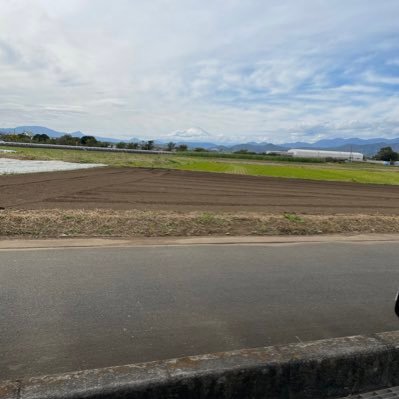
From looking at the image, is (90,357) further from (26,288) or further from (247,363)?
(26,288)

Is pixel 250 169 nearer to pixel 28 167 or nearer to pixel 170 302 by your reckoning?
pixel 28 167

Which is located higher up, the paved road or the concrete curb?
the concrete curb

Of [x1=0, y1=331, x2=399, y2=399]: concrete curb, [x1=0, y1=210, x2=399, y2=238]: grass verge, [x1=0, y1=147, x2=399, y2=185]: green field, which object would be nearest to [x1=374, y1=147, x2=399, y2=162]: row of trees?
[x1=0, y1=147, x2=399, y2=185]: green field

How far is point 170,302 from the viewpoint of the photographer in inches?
201

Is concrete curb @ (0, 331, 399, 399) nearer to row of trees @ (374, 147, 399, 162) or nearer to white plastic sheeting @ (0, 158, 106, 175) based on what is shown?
white plastic sheeting @ (0, 158, 106, 175)

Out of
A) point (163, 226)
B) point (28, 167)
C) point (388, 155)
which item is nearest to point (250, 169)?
point (28, 167)

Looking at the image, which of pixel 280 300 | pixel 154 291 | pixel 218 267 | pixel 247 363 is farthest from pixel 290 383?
pixel 218 267

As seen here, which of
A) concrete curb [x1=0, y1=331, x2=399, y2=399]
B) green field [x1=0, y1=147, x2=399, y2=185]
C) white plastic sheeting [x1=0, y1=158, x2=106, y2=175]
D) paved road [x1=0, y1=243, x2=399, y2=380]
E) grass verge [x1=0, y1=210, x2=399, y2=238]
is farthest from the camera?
green field [x1=0, y1=147, x2=399, y2=185]

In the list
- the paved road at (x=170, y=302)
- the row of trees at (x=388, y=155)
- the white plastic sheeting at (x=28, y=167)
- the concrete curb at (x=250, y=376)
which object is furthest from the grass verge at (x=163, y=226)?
the row of trees at (x=388, y=155)

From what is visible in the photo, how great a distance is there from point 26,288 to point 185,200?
477 inches

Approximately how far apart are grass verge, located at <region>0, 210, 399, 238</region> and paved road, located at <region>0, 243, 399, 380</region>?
1515 mm

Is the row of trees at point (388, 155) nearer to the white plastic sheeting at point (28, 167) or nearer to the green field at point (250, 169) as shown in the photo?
the green field at point (250, 169)

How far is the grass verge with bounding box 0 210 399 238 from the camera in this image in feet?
28.6

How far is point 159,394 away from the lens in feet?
9.37
